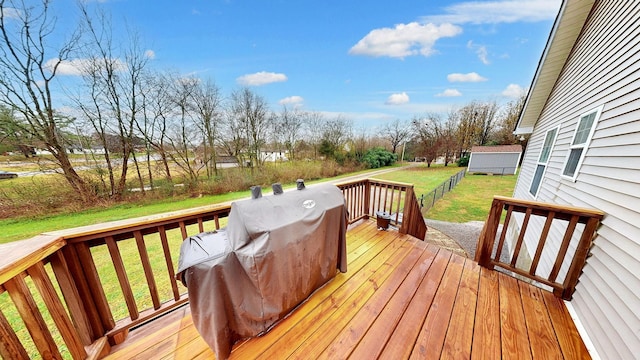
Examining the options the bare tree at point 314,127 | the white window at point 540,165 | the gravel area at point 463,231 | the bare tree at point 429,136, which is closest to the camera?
the white window at point 540,165

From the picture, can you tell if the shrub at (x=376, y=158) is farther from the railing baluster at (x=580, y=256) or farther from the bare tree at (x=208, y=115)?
the railing baluster at (x=580, y=256)

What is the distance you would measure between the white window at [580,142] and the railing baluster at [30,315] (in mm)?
5134

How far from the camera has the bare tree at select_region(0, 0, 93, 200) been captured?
5602 millimetres

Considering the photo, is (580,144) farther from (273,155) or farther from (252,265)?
(273,155)

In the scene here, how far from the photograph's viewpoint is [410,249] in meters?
2.67

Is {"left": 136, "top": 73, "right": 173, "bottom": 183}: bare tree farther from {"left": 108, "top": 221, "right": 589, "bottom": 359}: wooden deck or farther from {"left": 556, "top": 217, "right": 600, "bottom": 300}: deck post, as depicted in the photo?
{"left": 556, "top": 217, "right": 600, "bottom": 300}: deck post

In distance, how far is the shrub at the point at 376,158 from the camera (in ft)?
65.0

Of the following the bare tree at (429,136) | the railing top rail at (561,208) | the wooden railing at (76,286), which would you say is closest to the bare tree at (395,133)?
the bare tree at (429,136)

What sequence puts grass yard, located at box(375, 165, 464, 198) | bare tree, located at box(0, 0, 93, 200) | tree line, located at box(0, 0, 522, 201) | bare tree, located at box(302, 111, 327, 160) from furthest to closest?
bare tree, located at box(302, 111, 327, 160) → grass yard, located at box(375, 165, 464, 198) → tree line, located at box(0, 0, 522, 201) → bare tree, located at box(0, 0, 93, 200)

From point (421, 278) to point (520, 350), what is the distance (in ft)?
2.64

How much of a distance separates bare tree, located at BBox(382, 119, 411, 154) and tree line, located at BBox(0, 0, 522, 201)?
18052mm

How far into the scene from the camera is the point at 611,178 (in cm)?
191

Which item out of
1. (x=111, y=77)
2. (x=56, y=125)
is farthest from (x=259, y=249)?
(x=111, y=77)

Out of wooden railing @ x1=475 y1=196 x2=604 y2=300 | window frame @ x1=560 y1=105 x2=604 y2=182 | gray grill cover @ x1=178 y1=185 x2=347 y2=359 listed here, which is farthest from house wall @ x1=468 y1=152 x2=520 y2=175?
gray grill cover @ x1=178 y1=185 x2=347 y2=359
